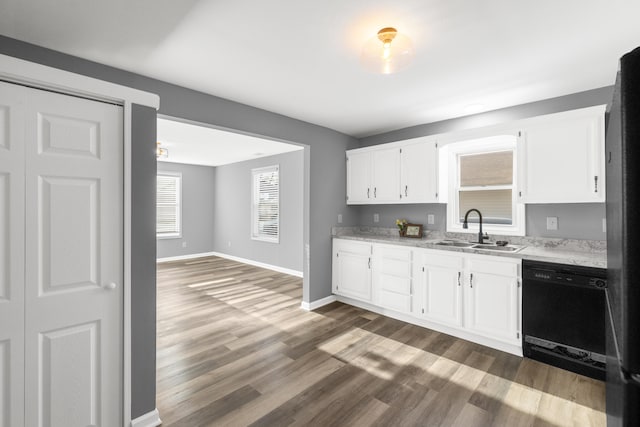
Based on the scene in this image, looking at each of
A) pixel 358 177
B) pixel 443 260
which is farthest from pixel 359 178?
pixel 443 260

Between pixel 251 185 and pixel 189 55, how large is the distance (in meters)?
5.01

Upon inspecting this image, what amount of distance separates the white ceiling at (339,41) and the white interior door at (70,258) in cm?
72

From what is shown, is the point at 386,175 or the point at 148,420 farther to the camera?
the point at 386,175

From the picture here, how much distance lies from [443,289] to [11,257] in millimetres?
3361

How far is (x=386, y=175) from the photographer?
4.02m

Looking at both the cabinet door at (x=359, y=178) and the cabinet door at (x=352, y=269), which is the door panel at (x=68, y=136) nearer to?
the cabinet door at (x=352, y=269)

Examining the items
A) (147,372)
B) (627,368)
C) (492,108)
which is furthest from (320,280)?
(627,368)

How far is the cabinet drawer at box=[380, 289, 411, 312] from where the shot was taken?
3479 mm

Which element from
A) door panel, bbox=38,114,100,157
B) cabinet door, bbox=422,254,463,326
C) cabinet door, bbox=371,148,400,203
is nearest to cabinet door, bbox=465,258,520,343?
cabinet door, bbox=422,254,463,326

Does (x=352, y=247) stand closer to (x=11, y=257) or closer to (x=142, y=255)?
(x=142, y=255)

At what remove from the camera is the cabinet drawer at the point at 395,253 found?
3.47 metres

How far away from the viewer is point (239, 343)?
298cm

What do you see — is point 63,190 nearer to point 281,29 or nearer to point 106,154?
point 106,154

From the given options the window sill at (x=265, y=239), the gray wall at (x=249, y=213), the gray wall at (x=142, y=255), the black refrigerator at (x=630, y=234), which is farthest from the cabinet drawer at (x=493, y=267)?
the window sill at (x=265, y=239)
